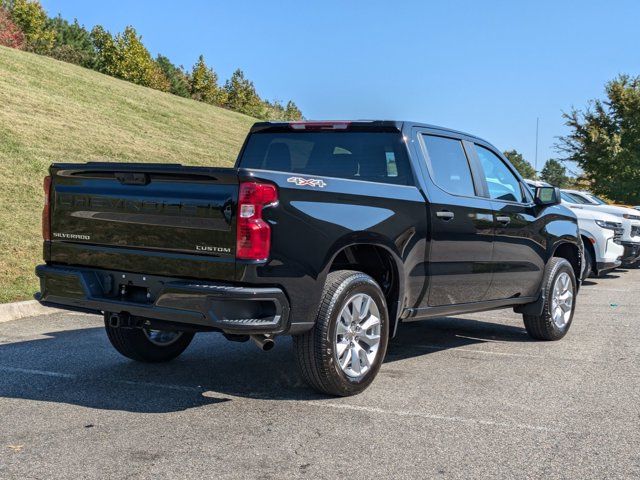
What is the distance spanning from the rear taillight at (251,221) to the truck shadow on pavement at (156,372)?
1.21 metres

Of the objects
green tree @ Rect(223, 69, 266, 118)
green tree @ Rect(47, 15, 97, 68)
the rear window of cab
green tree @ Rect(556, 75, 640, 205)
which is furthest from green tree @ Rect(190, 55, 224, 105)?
the rear window of cab

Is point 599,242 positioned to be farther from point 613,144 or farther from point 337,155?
point 613,144

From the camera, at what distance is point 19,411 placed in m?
4.93

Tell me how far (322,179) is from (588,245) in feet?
31.8

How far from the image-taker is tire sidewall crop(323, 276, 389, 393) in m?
5.07

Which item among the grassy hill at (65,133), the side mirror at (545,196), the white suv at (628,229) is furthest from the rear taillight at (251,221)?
the white suv at (628,229)

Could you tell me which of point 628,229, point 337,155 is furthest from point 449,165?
point 628,229

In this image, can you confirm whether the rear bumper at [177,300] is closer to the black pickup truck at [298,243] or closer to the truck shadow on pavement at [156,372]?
the black pickup truck at [298,243]

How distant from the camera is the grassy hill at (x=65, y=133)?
1270cm

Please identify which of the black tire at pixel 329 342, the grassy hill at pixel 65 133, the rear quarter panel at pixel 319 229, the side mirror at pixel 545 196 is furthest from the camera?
the grassy hill at pixel 65 133

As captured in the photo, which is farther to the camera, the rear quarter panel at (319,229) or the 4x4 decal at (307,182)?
the 4x4 decal at (307,182)

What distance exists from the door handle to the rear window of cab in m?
0.35

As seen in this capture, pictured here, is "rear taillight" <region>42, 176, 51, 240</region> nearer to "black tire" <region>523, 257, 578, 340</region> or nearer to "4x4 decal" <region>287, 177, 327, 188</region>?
"4x4 decal" <region>287, 177, 327, 188</region>

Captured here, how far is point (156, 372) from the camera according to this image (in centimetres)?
611
